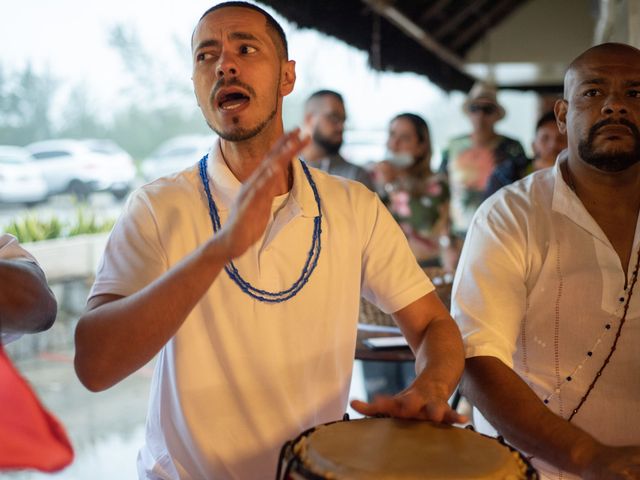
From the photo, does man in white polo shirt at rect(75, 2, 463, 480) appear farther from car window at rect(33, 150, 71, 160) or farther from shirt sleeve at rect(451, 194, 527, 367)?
Result: car window at rect(33, 150, 71, 160)

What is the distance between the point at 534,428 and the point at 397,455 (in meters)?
0.55

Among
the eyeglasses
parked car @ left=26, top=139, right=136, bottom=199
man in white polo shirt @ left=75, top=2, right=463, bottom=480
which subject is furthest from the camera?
parked car @ left=26, top=139, right=136, bottom=199

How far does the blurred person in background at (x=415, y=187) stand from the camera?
4.93 metres

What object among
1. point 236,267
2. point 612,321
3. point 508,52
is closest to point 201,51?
point 236,267

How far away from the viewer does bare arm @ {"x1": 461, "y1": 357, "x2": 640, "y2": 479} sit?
1.61 meters

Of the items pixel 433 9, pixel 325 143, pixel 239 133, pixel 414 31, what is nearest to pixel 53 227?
pixel 325 143

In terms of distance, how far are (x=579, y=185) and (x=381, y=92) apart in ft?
21.7

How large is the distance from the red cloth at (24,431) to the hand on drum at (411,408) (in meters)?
0.63

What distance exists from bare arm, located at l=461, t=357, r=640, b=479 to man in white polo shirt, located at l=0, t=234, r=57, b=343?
100 cm

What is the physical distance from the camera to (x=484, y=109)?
564 cm

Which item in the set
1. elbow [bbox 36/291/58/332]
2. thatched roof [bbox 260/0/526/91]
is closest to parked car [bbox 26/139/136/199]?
thatched roof [bbox 260/0/526/91]

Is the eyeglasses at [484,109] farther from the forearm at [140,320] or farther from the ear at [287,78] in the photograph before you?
the forearm at [140,320]

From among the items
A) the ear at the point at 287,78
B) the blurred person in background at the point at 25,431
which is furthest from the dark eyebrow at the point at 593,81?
the blurred person in background at the point at 25,431

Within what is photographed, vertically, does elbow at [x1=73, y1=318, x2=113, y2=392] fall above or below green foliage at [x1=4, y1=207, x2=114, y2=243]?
above
